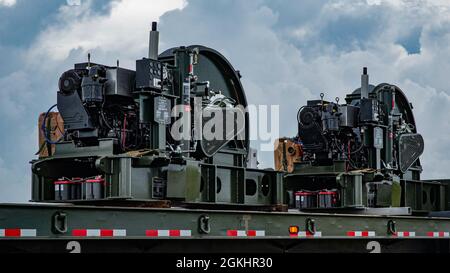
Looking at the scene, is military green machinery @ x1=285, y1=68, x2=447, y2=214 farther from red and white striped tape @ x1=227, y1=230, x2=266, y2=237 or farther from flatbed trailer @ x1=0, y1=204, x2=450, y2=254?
red and white striped tape @ x1=227, y1=230, x2=266, y2=237

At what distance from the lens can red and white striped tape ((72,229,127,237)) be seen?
356 inches

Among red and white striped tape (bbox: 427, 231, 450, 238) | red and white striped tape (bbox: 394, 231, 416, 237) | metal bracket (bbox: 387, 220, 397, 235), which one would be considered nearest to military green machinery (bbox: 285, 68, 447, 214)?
red and white striped tape (bbox: 427, 231, 450, 238)

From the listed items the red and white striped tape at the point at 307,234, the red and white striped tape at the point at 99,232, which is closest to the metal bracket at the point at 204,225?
the red and white striped tape at the point at 99,232

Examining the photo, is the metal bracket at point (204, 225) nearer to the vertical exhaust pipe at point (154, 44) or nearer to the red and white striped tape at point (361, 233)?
the vertical exhaust pipe at point (154, 44)

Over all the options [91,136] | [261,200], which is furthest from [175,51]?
[261,200]

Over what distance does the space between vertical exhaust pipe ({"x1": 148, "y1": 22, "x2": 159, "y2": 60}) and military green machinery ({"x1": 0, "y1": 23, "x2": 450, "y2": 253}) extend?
17mm

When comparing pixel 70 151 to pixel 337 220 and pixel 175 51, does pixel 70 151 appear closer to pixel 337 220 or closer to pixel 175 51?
pixel 175 51

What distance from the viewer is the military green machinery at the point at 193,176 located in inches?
385

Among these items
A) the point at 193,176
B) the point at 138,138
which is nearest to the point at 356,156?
the point at 193,176

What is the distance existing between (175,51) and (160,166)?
6.36 feet

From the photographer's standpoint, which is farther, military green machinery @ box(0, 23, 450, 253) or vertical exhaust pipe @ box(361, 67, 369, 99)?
vertical exhaust pipe @ box(361, 67, 369, 99)

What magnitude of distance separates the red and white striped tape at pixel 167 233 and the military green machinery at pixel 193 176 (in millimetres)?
12

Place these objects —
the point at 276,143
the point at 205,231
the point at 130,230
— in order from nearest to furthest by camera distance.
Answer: the point at 130,230 → the point at 205,231 → the point at 276,143
